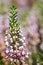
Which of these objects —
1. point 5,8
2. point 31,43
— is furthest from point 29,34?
point 5,8

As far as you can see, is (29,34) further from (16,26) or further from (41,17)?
(16,26)

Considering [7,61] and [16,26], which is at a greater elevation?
[16,26]

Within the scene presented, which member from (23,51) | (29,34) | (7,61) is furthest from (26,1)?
(23,51)

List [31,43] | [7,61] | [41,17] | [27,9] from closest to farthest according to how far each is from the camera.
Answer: [7,61]
[31,43]
[41,17]
[27,9]

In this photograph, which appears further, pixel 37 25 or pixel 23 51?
pixel 37 25

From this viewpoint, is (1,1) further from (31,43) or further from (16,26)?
(16,26)

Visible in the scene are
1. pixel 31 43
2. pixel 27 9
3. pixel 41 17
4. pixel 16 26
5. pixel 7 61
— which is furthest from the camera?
pixel 27 9

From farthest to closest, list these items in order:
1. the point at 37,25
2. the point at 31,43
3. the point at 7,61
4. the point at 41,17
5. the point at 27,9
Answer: the point at 27,9 → the point at 41,17 → the point at 37,25 → the point at 31,43 → the point at 7,61

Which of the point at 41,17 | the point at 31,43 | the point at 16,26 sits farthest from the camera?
the point at 41,17

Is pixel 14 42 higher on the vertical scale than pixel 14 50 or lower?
higher
